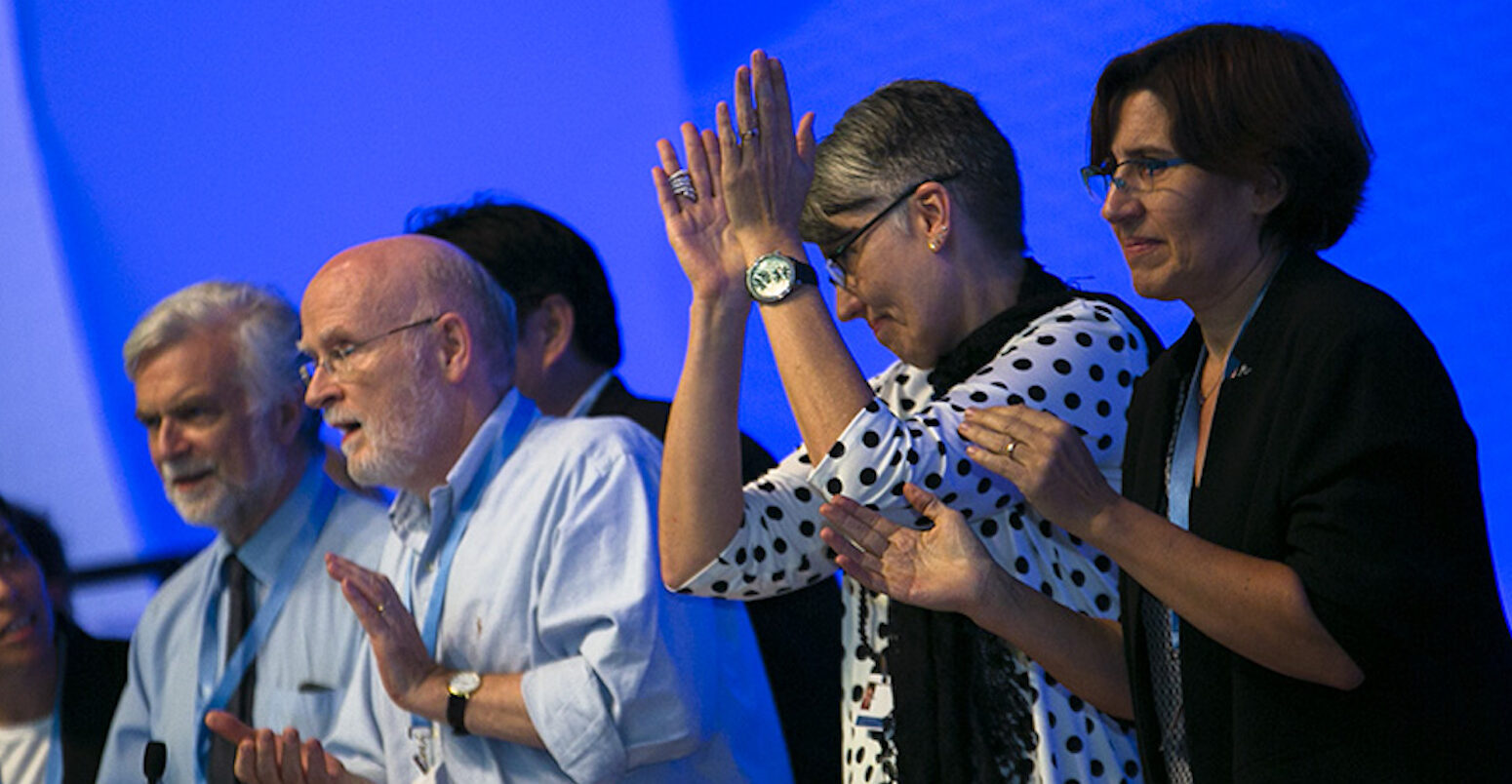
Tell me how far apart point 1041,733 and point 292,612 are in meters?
1.70

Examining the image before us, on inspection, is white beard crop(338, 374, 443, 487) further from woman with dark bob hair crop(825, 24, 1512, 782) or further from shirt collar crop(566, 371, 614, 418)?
woman with dark bob hair crop(825, 24, 1512, 782)

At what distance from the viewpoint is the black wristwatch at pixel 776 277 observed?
6.47 ft

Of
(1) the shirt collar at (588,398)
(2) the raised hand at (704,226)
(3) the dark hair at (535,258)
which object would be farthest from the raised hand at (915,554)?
(3) the dark hair at (535,258)

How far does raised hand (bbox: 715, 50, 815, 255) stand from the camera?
6.68 feet

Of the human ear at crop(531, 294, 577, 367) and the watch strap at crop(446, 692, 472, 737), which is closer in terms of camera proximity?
the watch strap at crop(446, 692, 472, 737)

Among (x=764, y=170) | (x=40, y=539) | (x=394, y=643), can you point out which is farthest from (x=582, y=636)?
(x=40, y=539)

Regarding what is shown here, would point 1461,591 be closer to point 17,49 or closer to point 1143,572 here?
point 1143,572

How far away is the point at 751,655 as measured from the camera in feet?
9.02

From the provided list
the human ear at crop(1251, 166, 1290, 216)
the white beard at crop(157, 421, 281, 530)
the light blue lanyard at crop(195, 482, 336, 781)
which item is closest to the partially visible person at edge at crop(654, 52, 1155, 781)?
the human ear at crop(1251, 166, 1290, 216)

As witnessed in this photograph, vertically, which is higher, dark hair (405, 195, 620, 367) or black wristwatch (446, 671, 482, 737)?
dark hair (405, 195, 620, 367)

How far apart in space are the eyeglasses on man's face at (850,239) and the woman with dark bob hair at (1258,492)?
31cm

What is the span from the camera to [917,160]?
2.14 meters

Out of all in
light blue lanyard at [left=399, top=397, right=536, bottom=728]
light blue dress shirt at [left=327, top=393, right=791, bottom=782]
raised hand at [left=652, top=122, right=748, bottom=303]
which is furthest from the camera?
light blue lanyard at [left=399, top=397, right=536, bottom=728]

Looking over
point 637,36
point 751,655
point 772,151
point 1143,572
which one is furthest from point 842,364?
point 637,36
